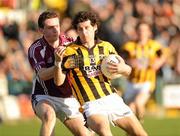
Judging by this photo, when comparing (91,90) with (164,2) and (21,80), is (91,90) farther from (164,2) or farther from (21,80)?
(164,2)

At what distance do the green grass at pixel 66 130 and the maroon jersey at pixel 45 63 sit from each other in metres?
6.09

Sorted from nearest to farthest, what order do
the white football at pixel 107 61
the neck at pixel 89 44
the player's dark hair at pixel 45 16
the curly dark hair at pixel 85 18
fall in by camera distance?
1. the white football at pixel 107 61
2. the curly dark hair at pixel 85 18
3. the neck at pixel 89 44
4. the player's dark hair at pixel 45 16

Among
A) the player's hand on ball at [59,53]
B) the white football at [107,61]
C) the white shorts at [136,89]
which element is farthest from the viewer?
the white shorts at [136,89]

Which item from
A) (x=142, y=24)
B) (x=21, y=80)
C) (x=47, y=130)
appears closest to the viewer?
(x=47, y=130)

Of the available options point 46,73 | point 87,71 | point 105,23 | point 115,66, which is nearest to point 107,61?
point 115,66

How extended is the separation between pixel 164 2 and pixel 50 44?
13.6m

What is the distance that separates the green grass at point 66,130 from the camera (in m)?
18.3

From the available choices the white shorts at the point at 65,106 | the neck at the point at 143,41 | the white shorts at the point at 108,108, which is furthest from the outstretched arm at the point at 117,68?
the neck at the point at 143,41

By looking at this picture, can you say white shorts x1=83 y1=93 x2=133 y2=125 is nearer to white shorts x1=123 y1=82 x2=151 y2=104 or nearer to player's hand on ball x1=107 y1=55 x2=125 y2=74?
player's hand on ball x1=107 y1=55 x2=125 y2=74

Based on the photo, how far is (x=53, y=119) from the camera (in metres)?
11.8

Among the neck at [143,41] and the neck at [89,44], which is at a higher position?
the neck at [89,44]

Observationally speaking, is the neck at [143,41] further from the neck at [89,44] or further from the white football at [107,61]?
the white football at [107,61]

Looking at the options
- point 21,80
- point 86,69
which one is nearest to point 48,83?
point 86,69

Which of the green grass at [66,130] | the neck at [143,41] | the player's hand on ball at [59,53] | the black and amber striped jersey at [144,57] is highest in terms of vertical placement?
the player's hand on ball at [59,53]
